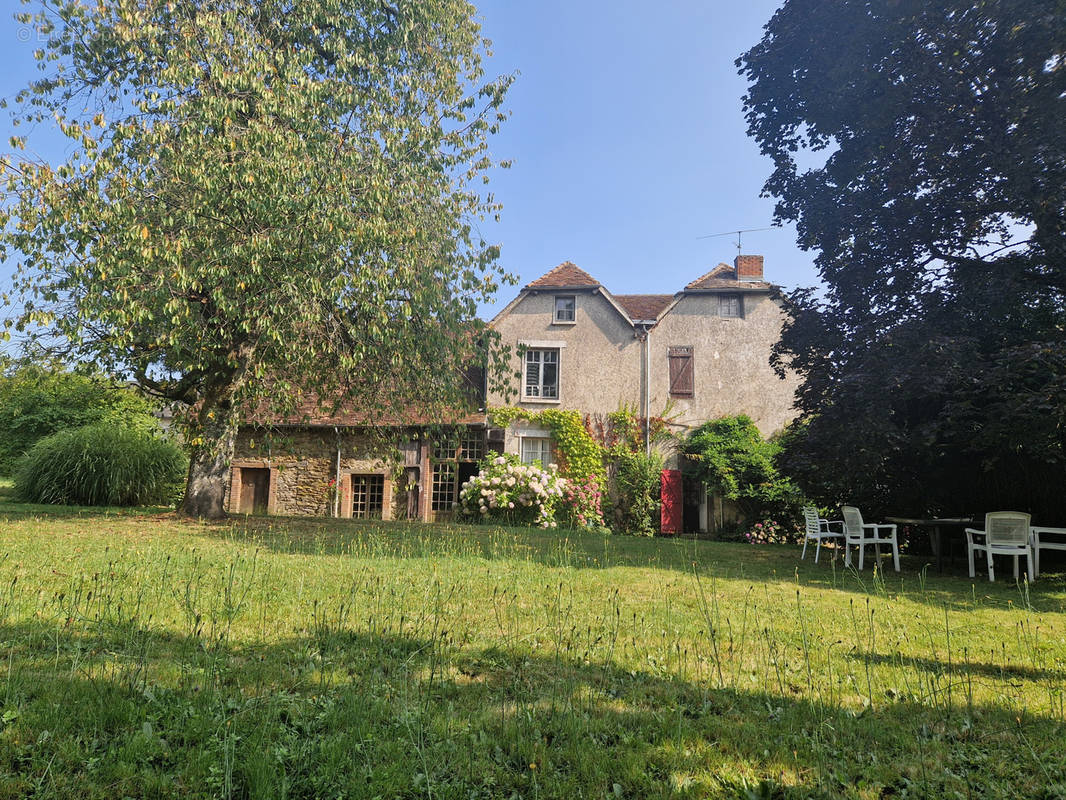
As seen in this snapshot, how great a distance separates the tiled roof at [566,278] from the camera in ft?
70.3

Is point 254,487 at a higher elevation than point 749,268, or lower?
lower

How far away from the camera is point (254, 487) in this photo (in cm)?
2112

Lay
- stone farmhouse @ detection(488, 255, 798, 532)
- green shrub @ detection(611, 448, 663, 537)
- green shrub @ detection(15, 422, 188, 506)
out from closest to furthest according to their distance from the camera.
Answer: green shrub @ detection(15, 422, 188, 506) → green shrub @ detection(611, 448, 663, 537) → stone farmhouse @ detection(488, 255, 798, 532)

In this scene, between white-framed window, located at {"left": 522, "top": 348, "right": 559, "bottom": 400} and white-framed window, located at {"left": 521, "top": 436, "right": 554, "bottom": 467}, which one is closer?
white-framed window, located at {"left": 521, "top": 436, "right": 554, "bottom": 467}

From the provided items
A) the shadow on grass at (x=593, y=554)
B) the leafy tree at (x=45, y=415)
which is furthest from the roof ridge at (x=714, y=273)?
the leafy tree at (x=45, y=415)

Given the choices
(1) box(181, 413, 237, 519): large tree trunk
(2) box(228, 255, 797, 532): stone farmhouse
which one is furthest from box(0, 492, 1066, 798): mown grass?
(2) box(228, 255, 797, 532): stone farmhouse

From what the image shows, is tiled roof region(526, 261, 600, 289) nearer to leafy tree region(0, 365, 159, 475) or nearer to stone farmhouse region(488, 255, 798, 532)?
stone farmhouse region(488, 255, 798, 532)

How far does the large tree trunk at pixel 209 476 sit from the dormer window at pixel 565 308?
37.8 ft

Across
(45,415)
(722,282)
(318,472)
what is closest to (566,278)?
(722,282)

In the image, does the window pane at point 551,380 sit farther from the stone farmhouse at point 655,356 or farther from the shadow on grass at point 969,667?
the shadow on grass at point 969,667

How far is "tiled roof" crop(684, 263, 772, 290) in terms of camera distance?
2145cm

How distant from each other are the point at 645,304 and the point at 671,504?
772cm

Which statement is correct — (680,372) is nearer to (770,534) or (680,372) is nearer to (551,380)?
(551,380)

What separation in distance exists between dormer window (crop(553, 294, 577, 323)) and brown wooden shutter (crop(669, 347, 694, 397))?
11.6 feet
